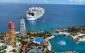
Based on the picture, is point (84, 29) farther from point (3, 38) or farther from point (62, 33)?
point (3, 38)

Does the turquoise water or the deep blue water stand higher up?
the turquoise water

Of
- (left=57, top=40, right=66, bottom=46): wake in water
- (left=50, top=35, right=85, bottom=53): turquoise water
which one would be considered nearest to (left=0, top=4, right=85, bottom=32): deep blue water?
(left=50, top=35, right=85, bottom=53): turquoise water

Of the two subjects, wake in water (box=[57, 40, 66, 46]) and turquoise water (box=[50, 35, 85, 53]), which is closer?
turquoise water (box=[50, 35, 85, 53])

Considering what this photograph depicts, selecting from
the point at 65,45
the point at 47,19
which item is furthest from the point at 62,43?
the point at 47,19

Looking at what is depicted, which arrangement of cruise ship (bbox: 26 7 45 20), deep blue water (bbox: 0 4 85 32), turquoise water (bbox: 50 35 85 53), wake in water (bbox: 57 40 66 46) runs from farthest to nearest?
cruise ship (bbox: 26 7 45 20) → deep blue water (bbox: 0 4 85 32) → wake in water (bbox: 57 40 66 46) → turquoise water (bbox: 50 35 85 53)

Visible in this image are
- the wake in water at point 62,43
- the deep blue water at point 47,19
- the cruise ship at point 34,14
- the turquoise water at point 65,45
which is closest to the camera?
the turquoise water at point 65,45

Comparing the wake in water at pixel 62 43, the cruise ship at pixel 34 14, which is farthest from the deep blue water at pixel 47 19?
the wake in water at pixel 62 43

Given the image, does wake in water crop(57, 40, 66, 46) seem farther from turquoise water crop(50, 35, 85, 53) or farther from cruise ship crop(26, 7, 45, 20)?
cruise ship crop(26, 7, 45, 20)

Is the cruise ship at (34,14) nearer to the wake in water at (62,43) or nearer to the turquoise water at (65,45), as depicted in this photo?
the turquoise water at (65,45)
